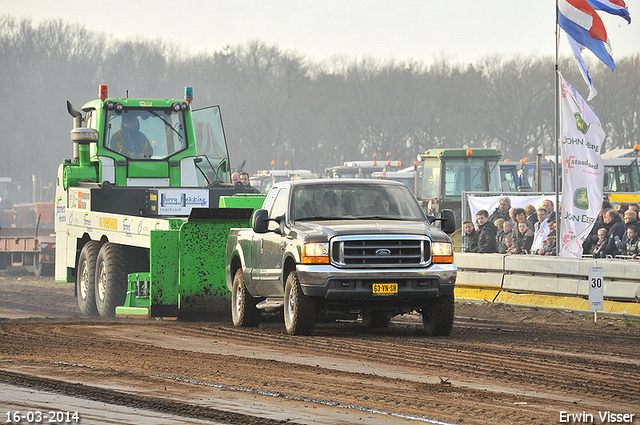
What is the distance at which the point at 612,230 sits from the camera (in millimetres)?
18000

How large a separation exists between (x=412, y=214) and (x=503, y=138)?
2785 inches

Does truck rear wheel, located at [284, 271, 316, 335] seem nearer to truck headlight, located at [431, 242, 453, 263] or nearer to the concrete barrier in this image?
truck headlight, located at [431, 242, 453, 263]

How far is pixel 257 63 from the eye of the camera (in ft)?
292

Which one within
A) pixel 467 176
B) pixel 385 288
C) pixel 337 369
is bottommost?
pixel 337 369

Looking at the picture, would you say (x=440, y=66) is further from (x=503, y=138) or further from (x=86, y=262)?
(x=86, y=262)

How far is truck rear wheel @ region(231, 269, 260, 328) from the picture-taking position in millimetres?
13352

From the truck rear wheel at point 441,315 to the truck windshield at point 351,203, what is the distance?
114cm

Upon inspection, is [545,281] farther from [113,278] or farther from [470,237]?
[113,278]

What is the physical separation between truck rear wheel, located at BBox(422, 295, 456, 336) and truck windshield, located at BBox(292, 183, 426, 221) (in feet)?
3.74

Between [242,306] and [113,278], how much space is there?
343 centimetres

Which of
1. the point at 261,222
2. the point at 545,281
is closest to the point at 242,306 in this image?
the point at 261,222

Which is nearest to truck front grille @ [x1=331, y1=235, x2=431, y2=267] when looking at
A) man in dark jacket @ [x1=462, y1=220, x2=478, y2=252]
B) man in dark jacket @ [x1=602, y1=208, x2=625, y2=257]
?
man in dark jacket @ [x1=602, y1=208, x2=625, y2=257]

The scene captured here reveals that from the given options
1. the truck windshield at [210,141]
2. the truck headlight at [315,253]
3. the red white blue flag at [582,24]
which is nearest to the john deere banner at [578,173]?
the red white blue flag at [582,24]

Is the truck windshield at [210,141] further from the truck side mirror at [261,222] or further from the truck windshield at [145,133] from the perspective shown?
the truck side mirror at [261,222]
